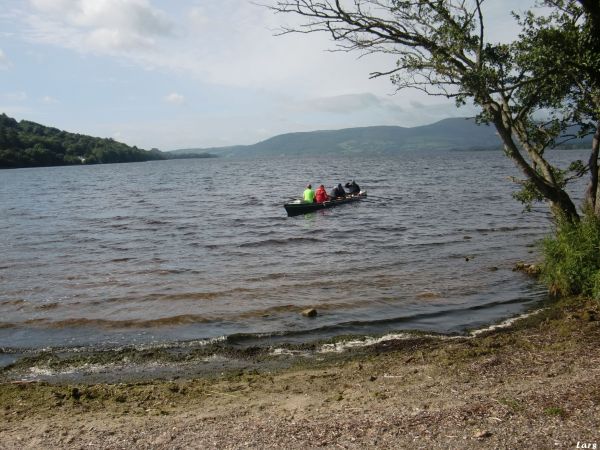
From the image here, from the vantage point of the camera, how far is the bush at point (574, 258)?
11.1 metres

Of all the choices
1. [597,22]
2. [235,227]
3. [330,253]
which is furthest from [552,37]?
[235,227]

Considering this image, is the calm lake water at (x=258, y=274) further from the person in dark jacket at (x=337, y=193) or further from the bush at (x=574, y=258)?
the person in dark jacket at (x=337, y=193)

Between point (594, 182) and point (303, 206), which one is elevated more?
Result: point (594, 182)

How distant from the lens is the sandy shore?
218 inches

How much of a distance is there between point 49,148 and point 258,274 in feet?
523

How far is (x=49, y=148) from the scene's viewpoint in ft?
507

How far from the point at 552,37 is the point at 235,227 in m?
21.3

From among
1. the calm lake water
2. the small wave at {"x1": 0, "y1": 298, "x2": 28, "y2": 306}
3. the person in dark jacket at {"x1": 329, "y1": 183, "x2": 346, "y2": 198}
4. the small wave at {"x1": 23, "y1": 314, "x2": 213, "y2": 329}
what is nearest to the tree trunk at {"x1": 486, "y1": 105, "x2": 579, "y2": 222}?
the calm lake water

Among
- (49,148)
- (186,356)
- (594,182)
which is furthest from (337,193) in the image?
(49,148)

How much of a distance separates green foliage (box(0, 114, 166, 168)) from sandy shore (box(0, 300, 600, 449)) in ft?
486

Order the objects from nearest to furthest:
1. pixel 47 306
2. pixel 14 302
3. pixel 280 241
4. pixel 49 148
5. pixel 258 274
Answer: pixel 47 306 → pixel 14 302 → pixel 258 274 → pixel 280 241 → pixel 49 148

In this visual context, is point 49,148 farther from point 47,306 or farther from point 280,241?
point 47,306

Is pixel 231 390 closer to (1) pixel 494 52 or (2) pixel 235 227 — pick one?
(1) pixel 494 52

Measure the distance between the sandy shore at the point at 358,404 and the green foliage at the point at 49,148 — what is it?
148 meters
